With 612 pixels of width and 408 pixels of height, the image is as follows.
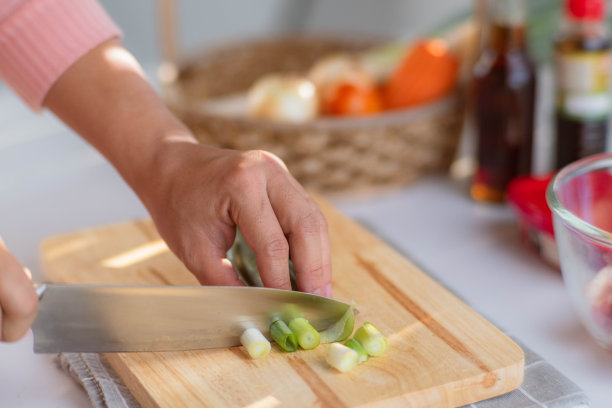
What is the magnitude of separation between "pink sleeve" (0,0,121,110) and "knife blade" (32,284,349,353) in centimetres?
34

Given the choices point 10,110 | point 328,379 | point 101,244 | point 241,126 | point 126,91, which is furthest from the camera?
point 10,110

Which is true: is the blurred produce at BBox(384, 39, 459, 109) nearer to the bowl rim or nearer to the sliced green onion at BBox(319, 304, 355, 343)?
the bowl rim

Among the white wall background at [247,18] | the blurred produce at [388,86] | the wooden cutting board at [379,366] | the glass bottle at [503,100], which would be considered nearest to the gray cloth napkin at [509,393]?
the wooden cutting board at [379,366]

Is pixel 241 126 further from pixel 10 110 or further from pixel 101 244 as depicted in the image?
pixel 10 110

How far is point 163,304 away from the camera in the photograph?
2.73ft

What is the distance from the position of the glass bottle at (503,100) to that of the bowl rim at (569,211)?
0.27 metres

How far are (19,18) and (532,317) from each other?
74 centimetres

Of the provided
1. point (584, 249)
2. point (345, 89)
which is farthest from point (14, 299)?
point (345, 89)

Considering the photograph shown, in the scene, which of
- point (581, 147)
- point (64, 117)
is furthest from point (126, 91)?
point (581, 147)

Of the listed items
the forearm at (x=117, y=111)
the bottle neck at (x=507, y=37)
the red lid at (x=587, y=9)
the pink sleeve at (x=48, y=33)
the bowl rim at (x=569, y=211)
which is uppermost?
the pink sleeve at (x=48, y=33)

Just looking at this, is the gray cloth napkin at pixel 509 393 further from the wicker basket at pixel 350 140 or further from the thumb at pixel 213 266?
the wicker basket at pixel 350 140

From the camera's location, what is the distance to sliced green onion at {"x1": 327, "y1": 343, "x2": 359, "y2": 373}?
800 millimetres

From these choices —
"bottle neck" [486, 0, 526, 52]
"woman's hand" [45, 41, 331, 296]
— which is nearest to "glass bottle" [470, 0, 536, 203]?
"bottle neck" [486, 0, 526, 52]

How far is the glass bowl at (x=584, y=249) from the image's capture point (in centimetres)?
83
